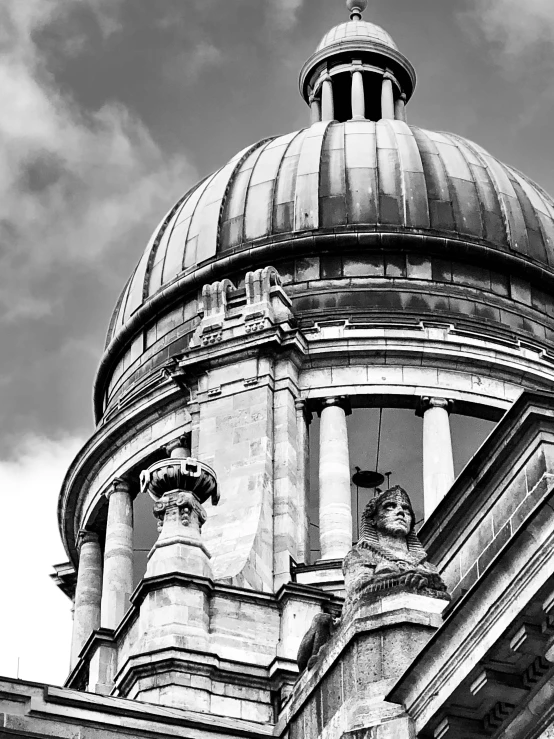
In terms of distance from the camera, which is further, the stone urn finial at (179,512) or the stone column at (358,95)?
the stone column at (358,95)

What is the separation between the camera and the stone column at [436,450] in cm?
4222

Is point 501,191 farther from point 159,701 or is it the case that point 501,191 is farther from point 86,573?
point 159,701

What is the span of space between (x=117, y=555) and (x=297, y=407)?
5.58 m

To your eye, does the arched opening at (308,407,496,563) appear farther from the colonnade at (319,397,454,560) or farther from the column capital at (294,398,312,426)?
the column capital at (294,398,312,426)

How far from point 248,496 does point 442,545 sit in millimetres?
11809

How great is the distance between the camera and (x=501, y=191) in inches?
1924

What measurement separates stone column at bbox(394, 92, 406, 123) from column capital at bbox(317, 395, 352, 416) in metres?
13.2

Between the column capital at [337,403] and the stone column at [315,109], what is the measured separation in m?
13.2

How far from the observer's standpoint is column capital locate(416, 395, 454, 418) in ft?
142

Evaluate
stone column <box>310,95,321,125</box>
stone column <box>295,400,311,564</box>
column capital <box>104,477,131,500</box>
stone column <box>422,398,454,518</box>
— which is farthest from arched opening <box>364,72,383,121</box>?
stone column <box>295,400,311,564</box>

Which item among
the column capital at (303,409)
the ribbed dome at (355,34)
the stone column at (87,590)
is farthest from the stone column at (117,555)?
the ribbed dome at (355,34)

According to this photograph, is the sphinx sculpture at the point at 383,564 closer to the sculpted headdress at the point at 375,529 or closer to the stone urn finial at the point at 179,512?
the sculpted headdress at the point at 375,529

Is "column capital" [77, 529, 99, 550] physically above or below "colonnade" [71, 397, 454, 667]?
above

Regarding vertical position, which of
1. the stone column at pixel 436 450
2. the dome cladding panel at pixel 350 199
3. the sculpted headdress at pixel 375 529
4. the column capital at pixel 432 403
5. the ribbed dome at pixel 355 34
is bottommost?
the sculpted headdress at pixel 375 529
